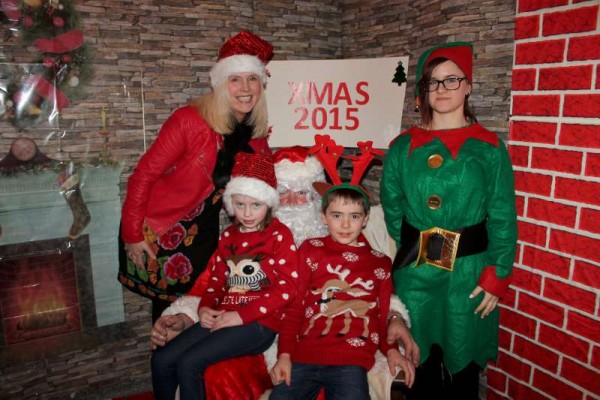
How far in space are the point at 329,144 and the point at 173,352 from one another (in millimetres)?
1232

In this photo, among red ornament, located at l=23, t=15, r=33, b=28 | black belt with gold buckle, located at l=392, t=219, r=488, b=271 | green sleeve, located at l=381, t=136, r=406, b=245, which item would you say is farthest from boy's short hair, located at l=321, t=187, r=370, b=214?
red ornament, located at l=23, t=15, r=33, b=28

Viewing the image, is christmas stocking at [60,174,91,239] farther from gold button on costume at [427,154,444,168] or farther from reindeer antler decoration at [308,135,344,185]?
gold button on costume at [427,154,444,168]

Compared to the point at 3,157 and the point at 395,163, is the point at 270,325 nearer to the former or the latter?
the point at 395,163

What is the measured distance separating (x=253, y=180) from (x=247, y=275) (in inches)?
17.7

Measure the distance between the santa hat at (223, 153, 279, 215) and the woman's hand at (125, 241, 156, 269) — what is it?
1.54 ft

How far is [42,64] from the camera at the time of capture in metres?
2.52

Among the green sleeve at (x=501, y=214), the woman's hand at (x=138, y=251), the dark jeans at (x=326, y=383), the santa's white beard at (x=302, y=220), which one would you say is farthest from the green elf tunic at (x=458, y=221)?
the woman's hand at (x=138, y=251)

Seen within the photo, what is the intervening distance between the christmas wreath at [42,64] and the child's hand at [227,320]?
152 cm

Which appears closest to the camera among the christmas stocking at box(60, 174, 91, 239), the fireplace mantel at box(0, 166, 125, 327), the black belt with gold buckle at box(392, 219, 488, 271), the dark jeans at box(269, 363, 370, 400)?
the dark jeans at box(269, 363, 370, 400)

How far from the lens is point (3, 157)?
2.52 metres

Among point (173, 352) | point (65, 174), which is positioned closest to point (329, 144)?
point (173, 352)

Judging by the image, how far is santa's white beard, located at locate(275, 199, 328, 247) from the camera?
7.98 feet

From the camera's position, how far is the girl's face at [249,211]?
2.21m

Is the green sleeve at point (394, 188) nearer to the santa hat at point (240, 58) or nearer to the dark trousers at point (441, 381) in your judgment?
the dark trousers at point (441, 381)
